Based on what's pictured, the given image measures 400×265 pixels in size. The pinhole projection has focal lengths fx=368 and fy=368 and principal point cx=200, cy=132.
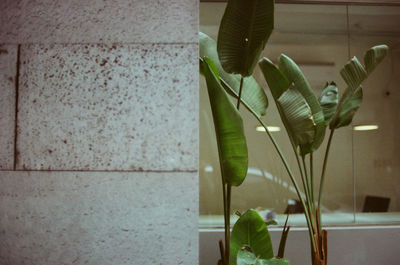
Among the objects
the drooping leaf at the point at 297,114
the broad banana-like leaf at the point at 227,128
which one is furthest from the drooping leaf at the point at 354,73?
the broad banana-like leaf at the point at 227,128

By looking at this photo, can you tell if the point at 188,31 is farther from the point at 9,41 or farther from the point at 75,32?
the point at 9,41

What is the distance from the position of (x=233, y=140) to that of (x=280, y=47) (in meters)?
1.67

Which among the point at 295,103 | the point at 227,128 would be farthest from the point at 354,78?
the point at 227,128

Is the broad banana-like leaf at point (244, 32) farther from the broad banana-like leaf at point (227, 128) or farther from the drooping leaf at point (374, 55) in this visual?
the drooping leaf at point (374, 55)

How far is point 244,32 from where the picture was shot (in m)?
1.62

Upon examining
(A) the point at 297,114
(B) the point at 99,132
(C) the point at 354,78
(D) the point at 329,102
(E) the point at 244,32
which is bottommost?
(B) the point at 99,132

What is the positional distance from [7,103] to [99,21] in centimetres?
56

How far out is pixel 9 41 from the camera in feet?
5.58

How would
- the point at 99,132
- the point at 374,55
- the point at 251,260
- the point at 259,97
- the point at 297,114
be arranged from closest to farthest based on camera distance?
1. the point at 251,260
2. the point at 99,132
3. the point at 297,114
4. the point at 374,55
5. the point at 259,97

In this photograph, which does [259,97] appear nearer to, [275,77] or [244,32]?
[275,77]

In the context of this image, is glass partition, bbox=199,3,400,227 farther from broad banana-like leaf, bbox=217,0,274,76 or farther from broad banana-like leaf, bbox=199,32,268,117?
broad banana-like leaf, bbox=217,0,274,76

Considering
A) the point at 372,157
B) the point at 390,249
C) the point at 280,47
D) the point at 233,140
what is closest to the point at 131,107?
the point at 233,140

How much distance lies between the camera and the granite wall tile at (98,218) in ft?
5.30

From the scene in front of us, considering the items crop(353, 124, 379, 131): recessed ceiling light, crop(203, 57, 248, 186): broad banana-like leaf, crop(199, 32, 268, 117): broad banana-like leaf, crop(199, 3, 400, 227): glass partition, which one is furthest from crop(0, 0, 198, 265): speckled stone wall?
crop(353, 124, 379, 131): recessed ceiling light
